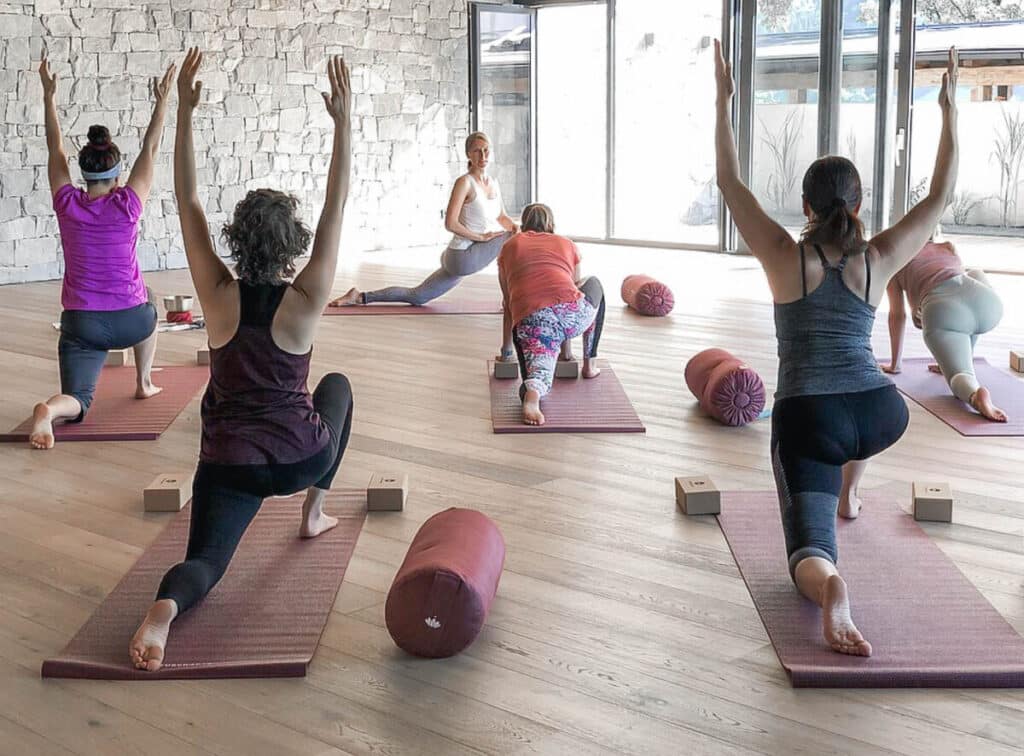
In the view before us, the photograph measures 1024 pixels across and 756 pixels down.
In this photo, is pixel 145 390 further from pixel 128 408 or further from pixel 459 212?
pixel 459 212

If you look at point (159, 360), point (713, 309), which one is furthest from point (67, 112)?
point (713, 309)

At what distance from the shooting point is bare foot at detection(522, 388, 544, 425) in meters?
4.25

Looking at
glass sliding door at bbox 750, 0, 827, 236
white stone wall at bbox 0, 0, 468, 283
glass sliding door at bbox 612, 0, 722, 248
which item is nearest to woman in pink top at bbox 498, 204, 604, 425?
white stone wall at bbox 0, 0, 468, 283

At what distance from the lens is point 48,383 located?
5129 millimetres

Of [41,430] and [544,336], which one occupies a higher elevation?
[544,336]

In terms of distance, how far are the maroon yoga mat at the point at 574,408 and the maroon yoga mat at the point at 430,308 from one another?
6.21 feet

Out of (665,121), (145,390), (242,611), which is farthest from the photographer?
(665,121)

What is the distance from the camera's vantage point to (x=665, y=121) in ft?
34.5

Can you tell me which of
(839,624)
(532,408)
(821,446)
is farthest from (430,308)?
(839,624)

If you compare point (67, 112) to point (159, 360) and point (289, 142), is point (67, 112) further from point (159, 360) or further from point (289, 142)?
point (159, 360)

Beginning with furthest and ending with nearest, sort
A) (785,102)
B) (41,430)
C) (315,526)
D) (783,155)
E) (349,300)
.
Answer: (783,155) → (785,102) → (349,300) → (41,430) → (315,526)

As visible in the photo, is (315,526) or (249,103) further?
(249,103)

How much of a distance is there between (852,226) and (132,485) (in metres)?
2.28

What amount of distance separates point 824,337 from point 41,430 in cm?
273
